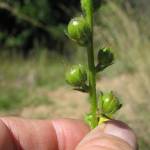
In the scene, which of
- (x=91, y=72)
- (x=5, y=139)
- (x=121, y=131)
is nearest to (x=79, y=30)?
(x=91, y=72)

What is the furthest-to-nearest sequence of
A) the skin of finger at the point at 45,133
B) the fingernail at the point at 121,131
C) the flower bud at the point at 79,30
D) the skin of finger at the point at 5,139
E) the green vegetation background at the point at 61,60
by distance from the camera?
the green vegetation background at the point at 61,60
the skin of finger at the point at 45,133
the skin of finger at the point at 5,139
the fingernail at the point at 121,131
the flower bud at the point at 79,30

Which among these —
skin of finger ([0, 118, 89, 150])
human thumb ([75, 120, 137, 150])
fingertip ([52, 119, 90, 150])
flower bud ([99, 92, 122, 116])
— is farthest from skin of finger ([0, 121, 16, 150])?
flower bud ([99, 92, 122, 116])

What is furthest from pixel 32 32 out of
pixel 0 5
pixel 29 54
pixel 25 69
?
pixel 0 5

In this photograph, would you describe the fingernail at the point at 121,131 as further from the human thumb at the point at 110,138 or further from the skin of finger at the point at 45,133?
the skin of finger at the point at 45,133

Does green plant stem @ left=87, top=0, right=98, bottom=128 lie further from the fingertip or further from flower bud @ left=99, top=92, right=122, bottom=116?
the fingertip

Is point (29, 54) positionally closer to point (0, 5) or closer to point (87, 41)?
point (0, 5)

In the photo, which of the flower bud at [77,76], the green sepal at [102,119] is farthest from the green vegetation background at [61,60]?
the green sepal at [102,119]

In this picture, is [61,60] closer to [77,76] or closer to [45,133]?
[77,76]
